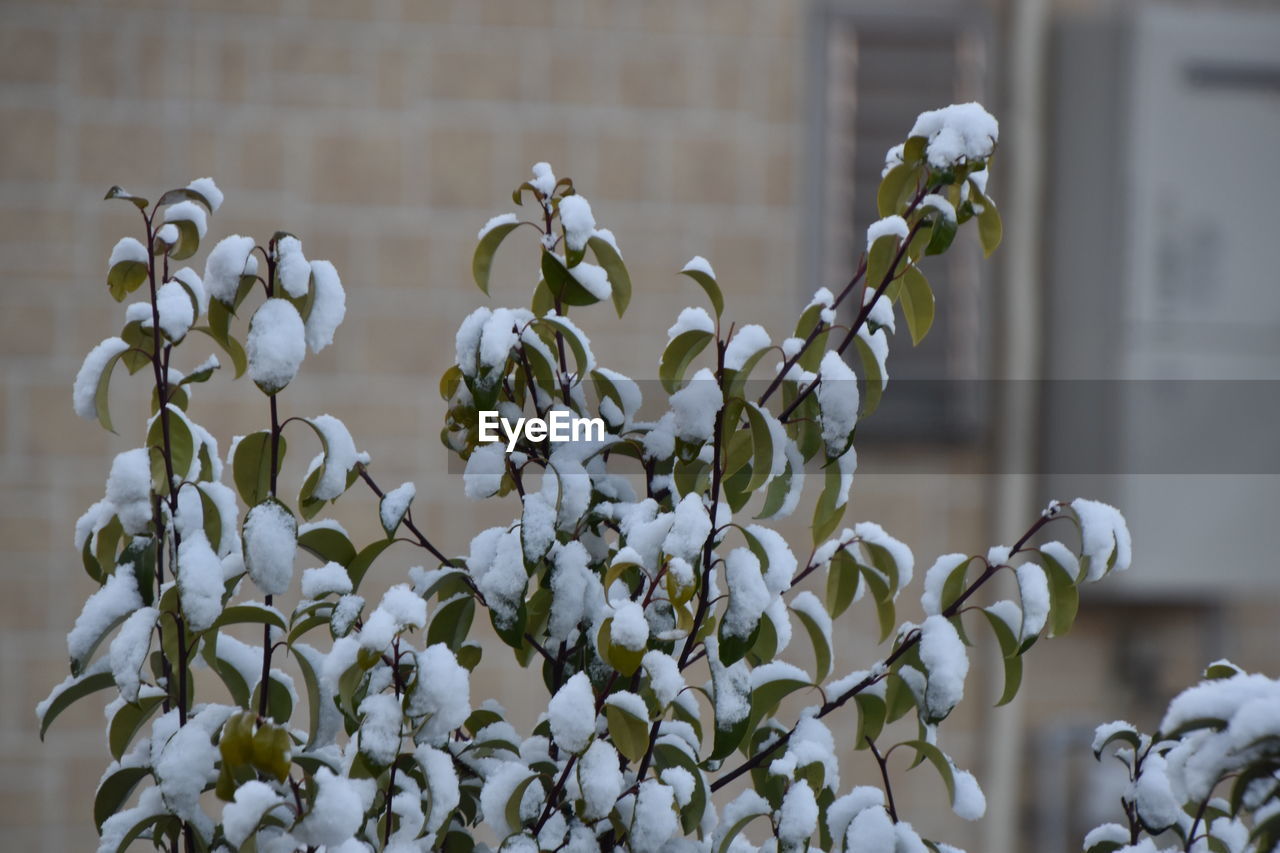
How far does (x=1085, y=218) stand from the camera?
2.52 m

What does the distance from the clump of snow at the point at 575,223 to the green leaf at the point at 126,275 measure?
288 millimetres

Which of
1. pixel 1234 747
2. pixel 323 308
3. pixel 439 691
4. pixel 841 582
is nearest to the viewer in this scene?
pixel 1234 747

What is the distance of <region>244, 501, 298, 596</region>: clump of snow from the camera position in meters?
0.77

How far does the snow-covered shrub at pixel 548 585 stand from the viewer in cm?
75

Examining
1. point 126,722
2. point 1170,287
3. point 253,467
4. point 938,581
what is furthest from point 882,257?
point 1170,287

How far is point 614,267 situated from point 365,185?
166cm

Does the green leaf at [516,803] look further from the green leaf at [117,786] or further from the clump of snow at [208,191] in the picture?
the clump of snow at [208,191]

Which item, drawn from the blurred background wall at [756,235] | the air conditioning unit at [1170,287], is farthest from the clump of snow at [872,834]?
the air conditioning unit at [1170,287]

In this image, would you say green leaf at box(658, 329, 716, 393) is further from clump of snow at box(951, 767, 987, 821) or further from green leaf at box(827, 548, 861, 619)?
clump of snow at box(951, 767, 987, 821)

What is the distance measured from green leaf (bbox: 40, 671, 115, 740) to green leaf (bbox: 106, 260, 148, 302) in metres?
0.25

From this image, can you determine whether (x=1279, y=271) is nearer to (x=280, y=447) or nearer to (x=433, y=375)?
(x=433, y=375)

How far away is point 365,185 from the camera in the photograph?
2441mm

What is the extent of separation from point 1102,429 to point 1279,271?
49 cm

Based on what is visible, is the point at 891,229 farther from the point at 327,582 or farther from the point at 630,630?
the point at 327,582
